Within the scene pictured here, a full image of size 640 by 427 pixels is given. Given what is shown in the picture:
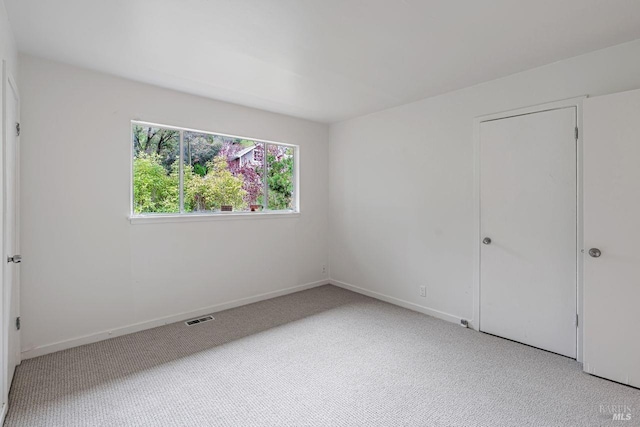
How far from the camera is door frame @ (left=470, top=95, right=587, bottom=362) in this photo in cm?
254

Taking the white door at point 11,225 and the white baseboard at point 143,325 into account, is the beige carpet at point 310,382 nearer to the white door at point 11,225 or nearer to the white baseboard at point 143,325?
the white baseboard at point 143,325

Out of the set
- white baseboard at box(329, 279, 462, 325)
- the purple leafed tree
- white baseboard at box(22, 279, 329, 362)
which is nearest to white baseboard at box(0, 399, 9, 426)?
white baseboard at box(22, 279, 329, 362)

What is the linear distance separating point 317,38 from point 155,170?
215 cm

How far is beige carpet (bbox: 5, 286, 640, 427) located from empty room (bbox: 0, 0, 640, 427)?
2 centimetres

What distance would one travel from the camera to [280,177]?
174 inches

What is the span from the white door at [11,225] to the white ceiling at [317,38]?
547 mm

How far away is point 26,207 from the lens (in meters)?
2.52

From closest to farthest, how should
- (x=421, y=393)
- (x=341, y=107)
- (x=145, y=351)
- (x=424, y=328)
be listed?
(x=421, y=393) < (x=145, y=351) < (x=424, y=328) < (x=341, y=107)

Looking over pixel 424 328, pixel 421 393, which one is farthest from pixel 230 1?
pixel 424 328

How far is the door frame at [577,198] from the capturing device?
254 cm

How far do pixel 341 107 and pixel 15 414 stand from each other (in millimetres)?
3820

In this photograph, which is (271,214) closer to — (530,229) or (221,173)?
(221,173)

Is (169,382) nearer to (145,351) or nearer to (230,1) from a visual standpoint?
(145,351)

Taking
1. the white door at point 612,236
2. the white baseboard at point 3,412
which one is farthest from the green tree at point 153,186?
the white door at point 612,236
